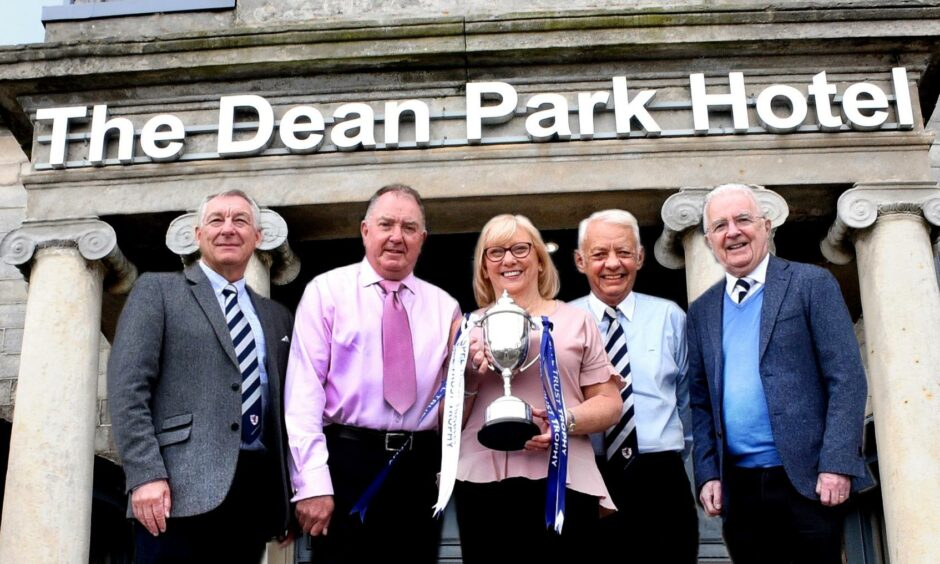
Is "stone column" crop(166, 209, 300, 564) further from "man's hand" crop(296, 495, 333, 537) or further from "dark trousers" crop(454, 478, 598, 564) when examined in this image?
"dark trousers" crop(454, 478, 598, 564)

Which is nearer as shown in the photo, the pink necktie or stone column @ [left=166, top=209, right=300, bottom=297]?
the pink necktie

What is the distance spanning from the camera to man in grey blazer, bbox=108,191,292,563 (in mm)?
5523

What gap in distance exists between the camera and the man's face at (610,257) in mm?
6621

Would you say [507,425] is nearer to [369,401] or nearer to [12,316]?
[369,401]

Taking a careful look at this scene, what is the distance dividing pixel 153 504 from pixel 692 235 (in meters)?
5.18

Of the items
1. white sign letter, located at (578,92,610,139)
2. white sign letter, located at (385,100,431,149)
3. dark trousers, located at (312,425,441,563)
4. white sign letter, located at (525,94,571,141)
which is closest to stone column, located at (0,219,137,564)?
white sign letter, located at (385,100,431,149)

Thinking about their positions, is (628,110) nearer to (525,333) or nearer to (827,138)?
(827,138)

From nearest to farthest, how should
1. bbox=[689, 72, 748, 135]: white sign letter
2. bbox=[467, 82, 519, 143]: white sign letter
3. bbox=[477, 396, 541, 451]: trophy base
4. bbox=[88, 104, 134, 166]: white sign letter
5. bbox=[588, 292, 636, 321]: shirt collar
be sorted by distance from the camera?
bbox=[477, 396, 541, 451]: trophy base
bbox=[588, 292, 636, 321]: shirt collar
bbox=[689, 72, 748, 135]: white sign letter
bbox=[467, 82, 519, 143]: white sign letter
bbox=[88, 104, 134, 166]: white sign letter

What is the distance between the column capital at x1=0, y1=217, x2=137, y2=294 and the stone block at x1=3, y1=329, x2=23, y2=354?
10.9 feet

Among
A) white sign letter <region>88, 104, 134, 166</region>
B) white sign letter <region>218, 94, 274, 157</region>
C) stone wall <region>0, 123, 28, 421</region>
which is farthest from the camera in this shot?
stone wall <region>0, 123, 28, 421</region>

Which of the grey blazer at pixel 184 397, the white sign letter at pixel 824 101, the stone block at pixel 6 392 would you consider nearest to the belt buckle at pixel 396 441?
the grey blazer at pixel 184 397

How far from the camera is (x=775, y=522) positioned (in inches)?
229

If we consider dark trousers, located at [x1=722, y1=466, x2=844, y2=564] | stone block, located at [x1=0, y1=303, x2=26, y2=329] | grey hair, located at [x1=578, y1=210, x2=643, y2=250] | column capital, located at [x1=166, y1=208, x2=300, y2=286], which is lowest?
dark trousers, located at [x1=722, y1=466, x2=844, y2=564]

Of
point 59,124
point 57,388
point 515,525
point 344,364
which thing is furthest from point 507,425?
point 59,124
